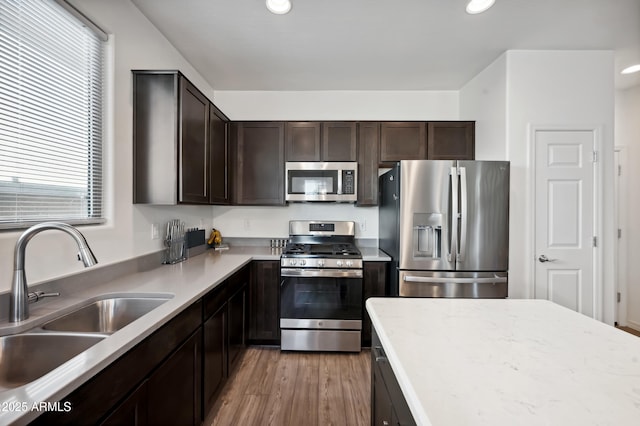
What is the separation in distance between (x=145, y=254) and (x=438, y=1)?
8.64ft

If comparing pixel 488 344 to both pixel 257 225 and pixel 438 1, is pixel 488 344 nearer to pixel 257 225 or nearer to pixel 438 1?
pixel 438 1

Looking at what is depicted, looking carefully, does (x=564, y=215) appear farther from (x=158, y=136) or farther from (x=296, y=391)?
(x=158, y=136)

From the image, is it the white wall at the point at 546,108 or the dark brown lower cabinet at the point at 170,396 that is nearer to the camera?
the dark brown lower cabinet at the point at 170,396

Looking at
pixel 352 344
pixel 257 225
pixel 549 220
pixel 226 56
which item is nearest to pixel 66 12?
pixel 226 56

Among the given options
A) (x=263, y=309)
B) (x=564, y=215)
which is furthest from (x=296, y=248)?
(x=564, y=215)

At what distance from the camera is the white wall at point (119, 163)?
4.60 ft

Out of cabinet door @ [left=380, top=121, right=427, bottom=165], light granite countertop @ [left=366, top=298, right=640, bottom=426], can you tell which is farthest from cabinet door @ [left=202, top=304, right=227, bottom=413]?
cabinet door @ [left=380, top=121, right=427, bottom=165]

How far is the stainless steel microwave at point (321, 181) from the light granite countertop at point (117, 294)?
70 cm

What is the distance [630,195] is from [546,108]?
5.78 feet

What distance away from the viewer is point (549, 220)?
2.42 meters

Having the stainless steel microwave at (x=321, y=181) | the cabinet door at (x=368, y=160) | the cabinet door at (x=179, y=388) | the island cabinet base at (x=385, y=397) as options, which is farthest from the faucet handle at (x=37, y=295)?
the cabinet door at (x=368, y=160)

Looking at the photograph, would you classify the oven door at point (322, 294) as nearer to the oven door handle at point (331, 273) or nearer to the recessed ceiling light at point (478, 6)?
the oven door handle at point (331, 273)

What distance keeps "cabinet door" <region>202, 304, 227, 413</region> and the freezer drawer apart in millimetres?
1415

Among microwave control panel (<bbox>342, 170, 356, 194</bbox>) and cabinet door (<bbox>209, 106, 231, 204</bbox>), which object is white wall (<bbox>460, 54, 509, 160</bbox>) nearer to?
microwave control panel (<bbox>342, 170, 356, 194</bbox>)
